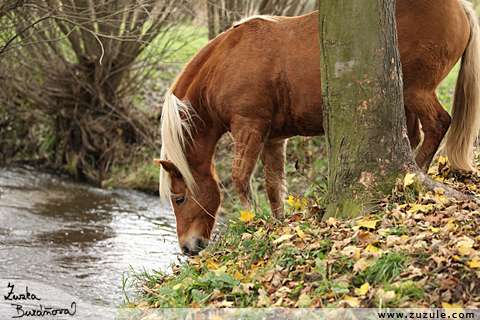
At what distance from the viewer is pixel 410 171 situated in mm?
3201

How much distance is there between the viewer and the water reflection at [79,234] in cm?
443

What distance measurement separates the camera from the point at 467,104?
13.4ft

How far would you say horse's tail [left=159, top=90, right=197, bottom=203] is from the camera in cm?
461

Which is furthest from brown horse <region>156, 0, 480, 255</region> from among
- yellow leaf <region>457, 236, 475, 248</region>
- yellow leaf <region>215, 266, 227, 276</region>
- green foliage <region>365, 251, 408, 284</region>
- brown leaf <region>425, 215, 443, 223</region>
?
green foliage <region>365, 251, 408, 284</region>

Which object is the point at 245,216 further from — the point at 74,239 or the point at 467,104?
the point at 74,239

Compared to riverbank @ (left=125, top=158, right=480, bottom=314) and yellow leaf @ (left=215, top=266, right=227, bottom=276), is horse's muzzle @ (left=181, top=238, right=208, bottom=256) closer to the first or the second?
riverbank @ (left=125, top=158, right=480, bottom=314)

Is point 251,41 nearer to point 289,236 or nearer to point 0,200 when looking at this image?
point 289,236

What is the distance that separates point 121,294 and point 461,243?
3127 mm

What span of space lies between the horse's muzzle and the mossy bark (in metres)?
1.95

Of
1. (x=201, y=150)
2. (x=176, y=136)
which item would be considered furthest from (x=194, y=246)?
(x=176, y=136)

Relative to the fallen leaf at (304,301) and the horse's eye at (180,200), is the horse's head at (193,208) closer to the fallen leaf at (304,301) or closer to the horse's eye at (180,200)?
the horse's eye at (180,200)

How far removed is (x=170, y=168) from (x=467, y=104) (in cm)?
324

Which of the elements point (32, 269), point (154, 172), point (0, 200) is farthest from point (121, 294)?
point (154, 172)
